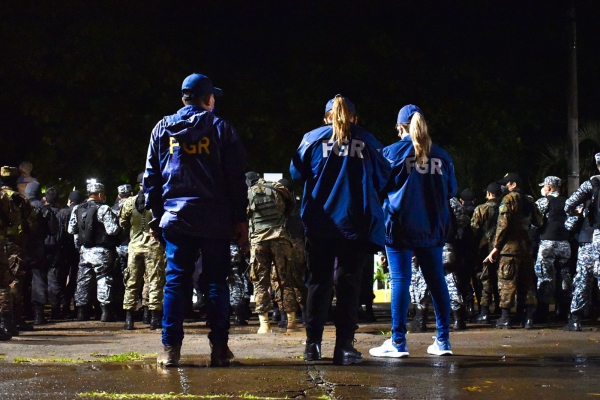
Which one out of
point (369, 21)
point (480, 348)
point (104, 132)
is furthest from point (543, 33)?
point (480, 348)

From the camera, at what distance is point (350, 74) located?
826 inches

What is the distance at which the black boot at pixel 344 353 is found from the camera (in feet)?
23.8

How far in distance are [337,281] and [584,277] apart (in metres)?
4.64

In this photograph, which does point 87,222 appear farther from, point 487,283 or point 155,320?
point 487,283

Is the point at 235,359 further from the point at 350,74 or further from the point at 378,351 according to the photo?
the point at 350,74

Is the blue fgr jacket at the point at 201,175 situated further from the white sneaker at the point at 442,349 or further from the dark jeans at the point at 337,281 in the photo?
the white sneaker at the point at 442,349

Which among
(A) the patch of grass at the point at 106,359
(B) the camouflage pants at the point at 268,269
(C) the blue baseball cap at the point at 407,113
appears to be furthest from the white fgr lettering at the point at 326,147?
(B) the camouflage pants at the point at 268,269

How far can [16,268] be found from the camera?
40.6 ft

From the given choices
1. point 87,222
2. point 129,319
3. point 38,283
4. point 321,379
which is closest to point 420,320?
point 129,319

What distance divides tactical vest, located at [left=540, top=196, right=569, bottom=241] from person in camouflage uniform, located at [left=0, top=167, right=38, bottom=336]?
647 centimetres

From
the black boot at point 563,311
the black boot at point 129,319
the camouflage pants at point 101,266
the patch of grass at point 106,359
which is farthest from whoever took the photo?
the camouflage pants at point 101,266

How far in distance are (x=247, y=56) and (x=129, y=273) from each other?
29.6ft

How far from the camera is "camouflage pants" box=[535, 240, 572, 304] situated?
12852 mm

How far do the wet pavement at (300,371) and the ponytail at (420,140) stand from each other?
161 centimetres
